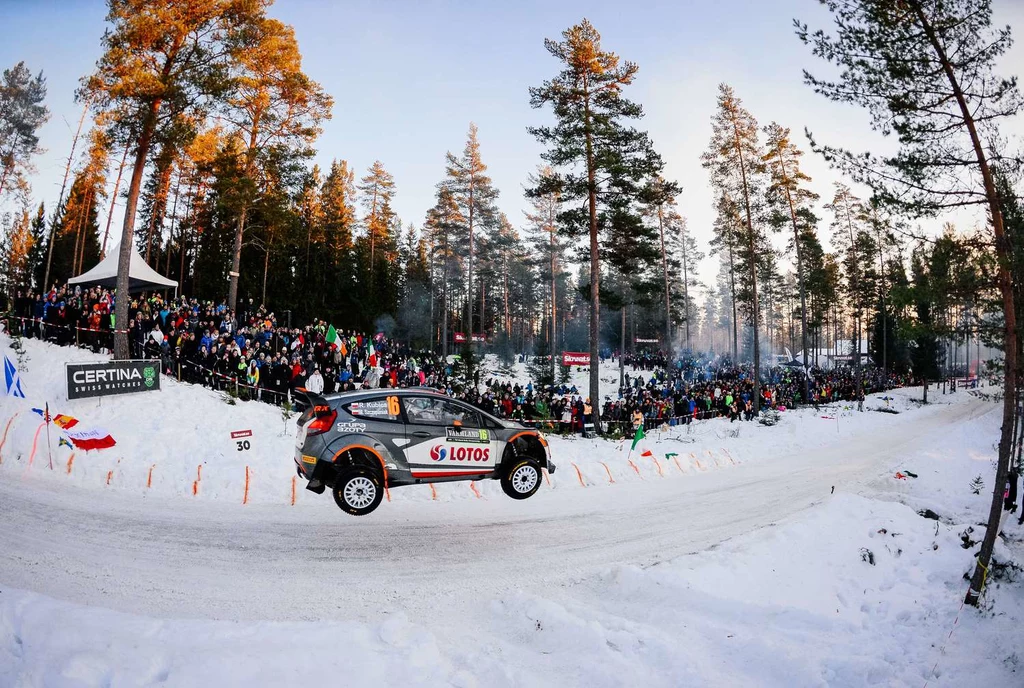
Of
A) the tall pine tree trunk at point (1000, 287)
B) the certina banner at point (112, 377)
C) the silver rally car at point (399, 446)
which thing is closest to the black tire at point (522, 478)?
the silver rally car at point (399, 446)

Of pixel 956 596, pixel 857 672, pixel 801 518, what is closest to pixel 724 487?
pixel 801 518

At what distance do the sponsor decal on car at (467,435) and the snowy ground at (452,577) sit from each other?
5.88 feet

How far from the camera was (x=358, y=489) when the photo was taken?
20.0 feet

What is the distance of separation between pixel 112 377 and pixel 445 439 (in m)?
10.9

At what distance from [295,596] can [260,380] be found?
1096cm

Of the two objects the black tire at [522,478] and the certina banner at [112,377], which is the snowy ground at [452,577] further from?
the black tire at [522,478]

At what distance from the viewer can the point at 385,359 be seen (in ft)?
70.4

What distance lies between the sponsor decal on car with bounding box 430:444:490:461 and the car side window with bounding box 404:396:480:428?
1.02ft

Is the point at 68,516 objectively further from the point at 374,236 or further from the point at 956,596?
the point at 374,236

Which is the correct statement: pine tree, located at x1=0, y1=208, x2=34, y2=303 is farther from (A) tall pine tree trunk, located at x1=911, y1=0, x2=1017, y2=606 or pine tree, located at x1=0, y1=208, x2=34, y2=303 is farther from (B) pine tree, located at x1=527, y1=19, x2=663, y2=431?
(A) tall pine tree trunk, located at x1=911, y1=0, x2=1017, y2=606

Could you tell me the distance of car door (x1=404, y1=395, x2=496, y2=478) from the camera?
6.45 m

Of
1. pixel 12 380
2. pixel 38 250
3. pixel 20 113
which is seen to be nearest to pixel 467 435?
pixel 12 380

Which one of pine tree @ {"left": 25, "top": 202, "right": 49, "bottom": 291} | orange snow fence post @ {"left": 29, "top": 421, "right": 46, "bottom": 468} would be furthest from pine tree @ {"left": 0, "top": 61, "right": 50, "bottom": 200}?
pine tree @ {"left": 25, "top": 202, "right": 49, "bottom": 291}

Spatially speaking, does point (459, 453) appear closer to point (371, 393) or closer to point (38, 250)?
point (371, 393)
